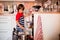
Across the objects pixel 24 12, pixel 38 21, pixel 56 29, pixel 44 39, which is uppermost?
pixel 24 12

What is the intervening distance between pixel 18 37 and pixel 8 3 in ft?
1.59

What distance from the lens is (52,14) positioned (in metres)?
1.84

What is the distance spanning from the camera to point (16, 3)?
1.81 m

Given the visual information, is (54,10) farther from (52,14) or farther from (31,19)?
(31,19)

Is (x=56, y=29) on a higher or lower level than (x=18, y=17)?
lower

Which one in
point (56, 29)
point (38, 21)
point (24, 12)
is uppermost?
point (24, 12)

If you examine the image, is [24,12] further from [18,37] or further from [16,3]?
[18,37]

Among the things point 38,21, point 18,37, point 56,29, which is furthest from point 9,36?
point 56,29

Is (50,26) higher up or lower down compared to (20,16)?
lower down

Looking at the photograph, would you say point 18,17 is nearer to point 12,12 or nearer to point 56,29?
point 12,12

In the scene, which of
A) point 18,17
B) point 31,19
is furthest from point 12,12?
point 31,19

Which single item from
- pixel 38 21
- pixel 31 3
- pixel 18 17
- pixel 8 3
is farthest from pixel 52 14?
pixel 8 3

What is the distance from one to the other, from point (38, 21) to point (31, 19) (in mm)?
102

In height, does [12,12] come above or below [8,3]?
below
